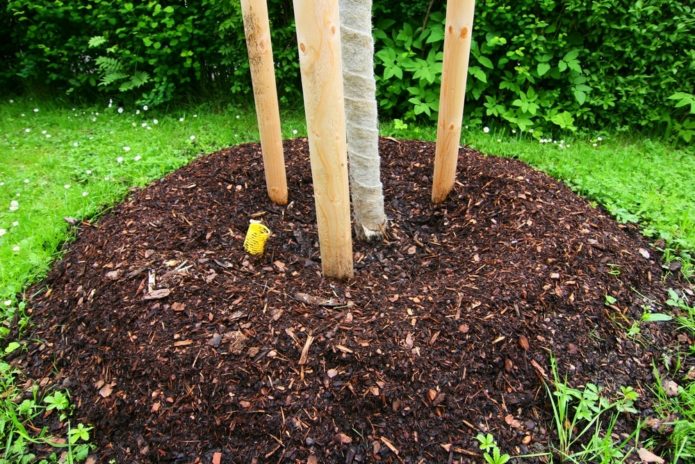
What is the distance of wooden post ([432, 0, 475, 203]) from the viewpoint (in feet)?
7.79

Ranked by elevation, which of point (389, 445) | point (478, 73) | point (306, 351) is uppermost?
point (478, 73)

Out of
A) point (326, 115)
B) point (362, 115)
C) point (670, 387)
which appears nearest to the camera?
point (326, 115)

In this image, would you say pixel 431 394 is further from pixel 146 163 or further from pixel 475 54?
pixel 475 54

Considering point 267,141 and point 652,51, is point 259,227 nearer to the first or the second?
point 267,141

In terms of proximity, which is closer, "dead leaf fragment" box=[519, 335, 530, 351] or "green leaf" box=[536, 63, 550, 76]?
"dead leaf fragment" box=[519, 335, 530, 351]

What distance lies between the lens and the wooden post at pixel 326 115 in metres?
1.68

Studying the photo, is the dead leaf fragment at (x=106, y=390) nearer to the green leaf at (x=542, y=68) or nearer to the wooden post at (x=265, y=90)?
the wooden post at (x=265, y=90)

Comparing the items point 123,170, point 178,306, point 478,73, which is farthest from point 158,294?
point 478,73

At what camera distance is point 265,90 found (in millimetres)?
2553

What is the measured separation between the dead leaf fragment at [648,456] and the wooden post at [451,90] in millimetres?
1604

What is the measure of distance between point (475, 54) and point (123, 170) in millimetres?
3137

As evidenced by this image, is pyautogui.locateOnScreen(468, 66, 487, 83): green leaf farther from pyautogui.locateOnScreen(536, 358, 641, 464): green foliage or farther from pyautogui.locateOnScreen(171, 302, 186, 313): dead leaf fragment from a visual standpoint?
pyautogui.locateOnScreen(171, 302, 186, 313): dead leaf fragment

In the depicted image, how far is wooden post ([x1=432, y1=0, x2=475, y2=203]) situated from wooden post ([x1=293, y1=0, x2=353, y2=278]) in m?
0.92

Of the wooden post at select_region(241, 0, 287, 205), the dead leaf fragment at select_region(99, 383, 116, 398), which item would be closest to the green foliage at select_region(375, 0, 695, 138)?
the wooden post at select_region(241, 0, 287, 205)
